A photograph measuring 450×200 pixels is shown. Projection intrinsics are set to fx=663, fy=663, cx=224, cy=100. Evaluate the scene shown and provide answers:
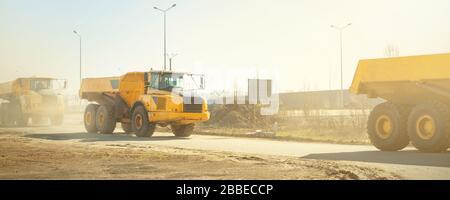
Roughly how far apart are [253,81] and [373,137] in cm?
2245

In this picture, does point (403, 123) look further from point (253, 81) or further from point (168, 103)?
A: point (253, 81)

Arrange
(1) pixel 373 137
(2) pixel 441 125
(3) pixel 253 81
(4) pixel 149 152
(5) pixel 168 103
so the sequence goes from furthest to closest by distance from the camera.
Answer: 1. (3) pixel 253 81
2. (5) pixel 168 103
3. (1) pixel 373 137
4. (4) pixel 149 152
5. (2) pixel 441 125

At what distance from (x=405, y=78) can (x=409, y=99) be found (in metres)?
0.92

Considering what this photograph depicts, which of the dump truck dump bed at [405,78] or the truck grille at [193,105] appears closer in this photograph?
the dump truck dump bed at [405,78]

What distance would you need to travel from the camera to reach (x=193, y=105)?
25.7m

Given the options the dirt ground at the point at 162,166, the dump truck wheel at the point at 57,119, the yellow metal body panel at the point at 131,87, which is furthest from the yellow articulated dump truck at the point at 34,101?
the dirt ground at the point at 162,166

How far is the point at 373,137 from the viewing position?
763 inches

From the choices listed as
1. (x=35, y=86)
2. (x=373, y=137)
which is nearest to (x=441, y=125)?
(x=373, y=137)

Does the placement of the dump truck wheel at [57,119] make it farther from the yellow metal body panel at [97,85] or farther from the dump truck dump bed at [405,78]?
the dump truck dump bed at [405,78]

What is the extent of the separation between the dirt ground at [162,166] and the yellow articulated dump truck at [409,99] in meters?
3.96

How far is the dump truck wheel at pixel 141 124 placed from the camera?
25.8 metres

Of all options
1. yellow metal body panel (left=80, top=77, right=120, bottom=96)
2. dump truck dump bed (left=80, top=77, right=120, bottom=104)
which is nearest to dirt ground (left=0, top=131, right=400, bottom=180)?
dump truck dump bed (left=80, top=77, right=120, bottom=104)

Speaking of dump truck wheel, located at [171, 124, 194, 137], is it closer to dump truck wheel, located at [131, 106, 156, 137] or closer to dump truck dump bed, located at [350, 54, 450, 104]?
dump truck wheel, located at [131, 106, 156, 137]
